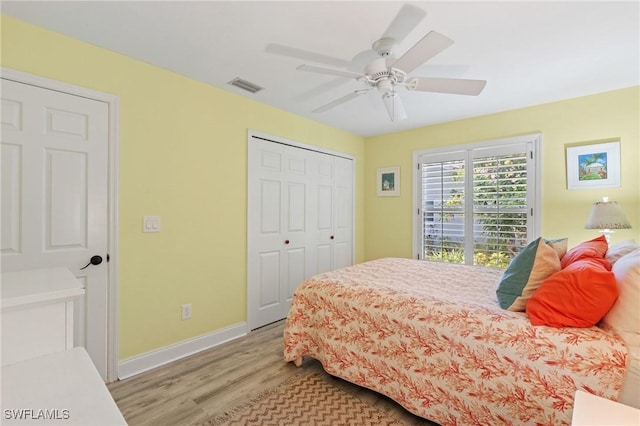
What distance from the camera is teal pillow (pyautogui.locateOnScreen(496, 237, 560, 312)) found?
168 centimetres

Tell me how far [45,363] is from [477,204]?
3.85m

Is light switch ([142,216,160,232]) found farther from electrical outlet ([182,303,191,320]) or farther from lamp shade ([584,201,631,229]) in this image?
lamp shade ([584,201,631,229])

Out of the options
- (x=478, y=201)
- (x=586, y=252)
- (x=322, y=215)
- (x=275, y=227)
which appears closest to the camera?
(x=586, y=252)

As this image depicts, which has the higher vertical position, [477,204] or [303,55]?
[303,55]

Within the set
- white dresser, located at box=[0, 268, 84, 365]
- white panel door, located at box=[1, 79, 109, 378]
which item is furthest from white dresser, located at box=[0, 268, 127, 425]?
white panel door, located at box=[1, 79, 109, 378]

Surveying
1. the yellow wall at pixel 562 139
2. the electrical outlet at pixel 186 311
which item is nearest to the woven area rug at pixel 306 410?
the electrical outlet at pixel 186 311

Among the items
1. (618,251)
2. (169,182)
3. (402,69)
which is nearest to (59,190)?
(169,182)

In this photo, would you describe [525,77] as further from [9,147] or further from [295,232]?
[9,147]

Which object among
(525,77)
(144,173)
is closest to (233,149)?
(144,173)

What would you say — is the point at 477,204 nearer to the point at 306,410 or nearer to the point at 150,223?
the point at 306,410

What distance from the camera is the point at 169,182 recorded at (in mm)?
2576

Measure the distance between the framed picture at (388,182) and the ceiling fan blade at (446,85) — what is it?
7.49 feet

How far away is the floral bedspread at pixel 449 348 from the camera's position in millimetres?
1384

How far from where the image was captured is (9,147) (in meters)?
1.87
